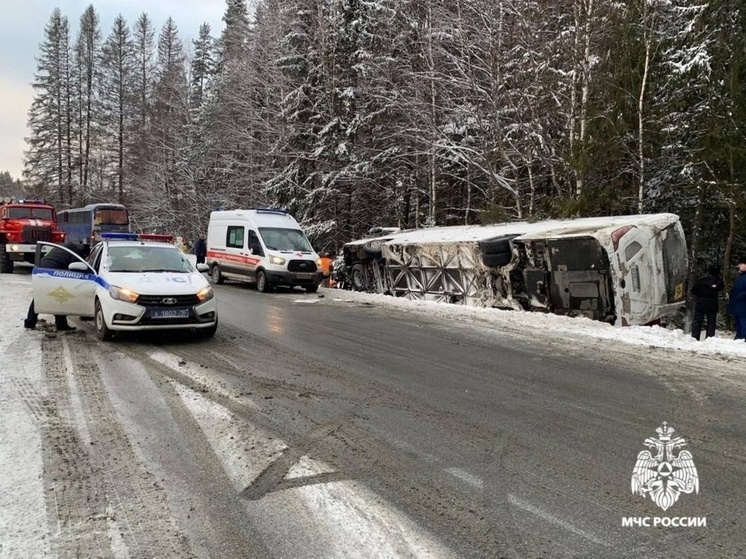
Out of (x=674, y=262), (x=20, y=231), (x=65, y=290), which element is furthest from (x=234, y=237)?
(x=674, y=262)

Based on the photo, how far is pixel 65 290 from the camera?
8.86m

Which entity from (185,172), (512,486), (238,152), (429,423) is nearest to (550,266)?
(429,423)

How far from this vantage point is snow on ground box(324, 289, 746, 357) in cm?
855

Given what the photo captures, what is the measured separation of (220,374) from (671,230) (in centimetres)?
886

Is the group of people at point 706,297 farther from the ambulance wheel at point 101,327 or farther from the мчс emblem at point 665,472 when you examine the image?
the мчс emblem at point 665,472

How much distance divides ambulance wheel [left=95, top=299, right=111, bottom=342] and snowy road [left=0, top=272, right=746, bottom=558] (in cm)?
37

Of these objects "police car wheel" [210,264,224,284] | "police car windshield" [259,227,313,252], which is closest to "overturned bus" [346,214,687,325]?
"police car windshield" [259,227,313,252]

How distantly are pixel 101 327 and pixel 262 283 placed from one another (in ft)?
28.0

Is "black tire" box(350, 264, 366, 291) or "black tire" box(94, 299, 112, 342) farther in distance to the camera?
"black tire" box(350, 264, 366, 291)

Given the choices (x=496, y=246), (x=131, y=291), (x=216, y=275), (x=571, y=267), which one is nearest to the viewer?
Answer: (x=131, y=291)

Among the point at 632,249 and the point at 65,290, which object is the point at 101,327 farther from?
the point at 632,249

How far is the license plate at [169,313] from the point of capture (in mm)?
8076

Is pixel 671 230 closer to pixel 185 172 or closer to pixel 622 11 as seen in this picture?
pixel 622 11

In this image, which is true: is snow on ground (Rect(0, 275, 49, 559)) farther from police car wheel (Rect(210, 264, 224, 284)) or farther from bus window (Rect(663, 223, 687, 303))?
police car wheel (Rect(210, 264, 224, 284))
